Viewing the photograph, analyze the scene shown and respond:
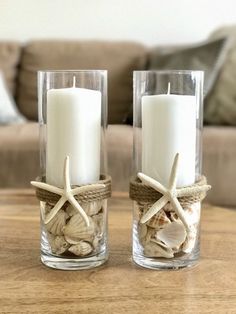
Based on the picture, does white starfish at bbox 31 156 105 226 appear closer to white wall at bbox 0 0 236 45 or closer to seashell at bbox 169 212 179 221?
seashell at bbox 169 212 179 221

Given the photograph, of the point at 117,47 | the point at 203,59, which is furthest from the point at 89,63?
the point at 203,59

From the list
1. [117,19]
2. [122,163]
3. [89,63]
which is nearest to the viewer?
[122,163]

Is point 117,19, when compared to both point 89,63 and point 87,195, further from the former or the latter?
point 87,195

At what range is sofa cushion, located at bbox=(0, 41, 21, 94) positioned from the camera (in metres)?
2.87

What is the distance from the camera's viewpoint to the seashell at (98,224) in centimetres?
75

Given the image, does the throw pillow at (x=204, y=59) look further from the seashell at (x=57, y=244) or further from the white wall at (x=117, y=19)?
the seashell at (x=57, y=244)

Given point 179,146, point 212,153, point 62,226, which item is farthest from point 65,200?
point 212,153

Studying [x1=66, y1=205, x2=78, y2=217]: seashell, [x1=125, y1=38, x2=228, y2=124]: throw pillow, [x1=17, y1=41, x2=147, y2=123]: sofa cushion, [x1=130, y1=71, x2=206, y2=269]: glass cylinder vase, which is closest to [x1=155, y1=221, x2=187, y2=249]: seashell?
[x1=130, y1=71, x2=206, y2=269]: glass cylinder vase

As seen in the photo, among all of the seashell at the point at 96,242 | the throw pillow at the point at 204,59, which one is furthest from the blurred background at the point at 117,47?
the seashell at the point at 96,242

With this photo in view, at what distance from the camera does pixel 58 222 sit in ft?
2.41

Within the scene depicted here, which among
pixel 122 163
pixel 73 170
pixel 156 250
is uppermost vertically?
pixel 73 170

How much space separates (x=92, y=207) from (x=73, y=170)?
0.05 meters

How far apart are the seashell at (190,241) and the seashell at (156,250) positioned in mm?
19

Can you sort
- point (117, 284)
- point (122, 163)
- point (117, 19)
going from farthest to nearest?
point (117, 19) < point (122, 163) < point (117, 284)
